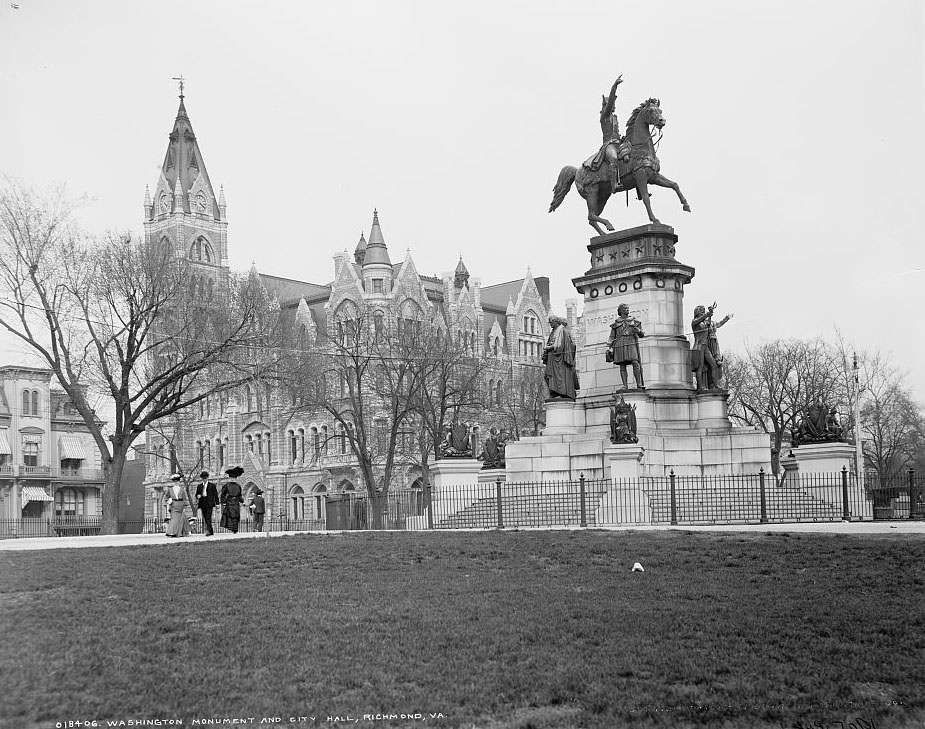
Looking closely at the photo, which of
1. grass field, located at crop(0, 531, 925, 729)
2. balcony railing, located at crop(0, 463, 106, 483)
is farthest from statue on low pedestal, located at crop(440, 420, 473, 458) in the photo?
balcony railing, located at crop(0, 463, 106, 483)

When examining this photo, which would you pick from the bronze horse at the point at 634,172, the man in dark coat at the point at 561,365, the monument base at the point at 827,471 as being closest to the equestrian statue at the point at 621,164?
the bronze horse at the point at 634,172

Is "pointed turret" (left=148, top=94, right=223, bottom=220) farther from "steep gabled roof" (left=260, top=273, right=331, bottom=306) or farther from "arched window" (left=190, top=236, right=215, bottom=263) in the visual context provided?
"steep gabled roof" (left=260, top=273, right=331, bottom=306)

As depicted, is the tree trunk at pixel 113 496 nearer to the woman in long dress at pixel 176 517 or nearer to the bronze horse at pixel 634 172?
the woman in long dress at pixel 176 517

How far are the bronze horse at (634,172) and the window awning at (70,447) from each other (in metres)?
60.0

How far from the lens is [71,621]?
12938mm

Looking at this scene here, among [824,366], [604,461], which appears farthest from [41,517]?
[604,461]

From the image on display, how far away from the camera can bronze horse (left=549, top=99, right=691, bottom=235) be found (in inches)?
1288

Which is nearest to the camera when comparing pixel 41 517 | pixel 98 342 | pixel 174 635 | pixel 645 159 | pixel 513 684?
pixel 513 684

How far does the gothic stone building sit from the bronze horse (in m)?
35.7

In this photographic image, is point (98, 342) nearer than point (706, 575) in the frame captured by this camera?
No

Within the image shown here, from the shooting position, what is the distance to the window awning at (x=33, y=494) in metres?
78.1

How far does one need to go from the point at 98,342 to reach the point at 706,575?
87.0 feet

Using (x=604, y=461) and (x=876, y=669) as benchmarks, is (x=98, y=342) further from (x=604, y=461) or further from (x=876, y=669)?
(x=876, y=669)

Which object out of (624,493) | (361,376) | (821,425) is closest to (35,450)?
(361,376)
